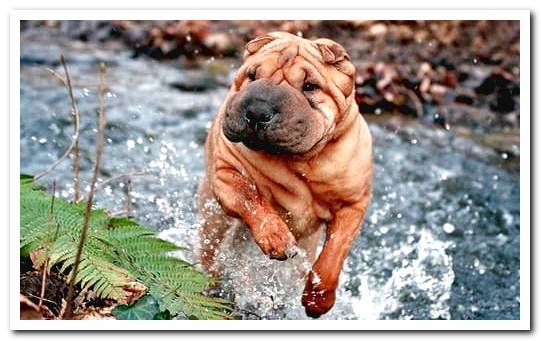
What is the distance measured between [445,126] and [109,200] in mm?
2086

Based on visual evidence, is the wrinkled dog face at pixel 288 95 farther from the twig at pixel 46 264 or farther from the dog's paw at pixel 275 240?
the twig at pixel 46 264

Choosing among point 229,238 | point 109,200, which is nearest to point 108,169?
point 109,200

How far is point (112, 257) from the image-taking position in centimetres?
246

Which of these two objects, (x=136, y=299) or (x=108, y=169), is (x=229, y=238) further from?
(x=108, y=169)

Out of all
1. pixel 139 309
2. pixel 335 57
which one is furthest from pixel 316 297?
pixel 335 57

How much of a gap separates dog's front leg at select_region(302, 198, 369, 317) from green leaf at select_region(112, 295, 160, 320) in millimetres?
473

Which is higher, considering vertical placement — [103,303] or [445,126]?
[103,303]

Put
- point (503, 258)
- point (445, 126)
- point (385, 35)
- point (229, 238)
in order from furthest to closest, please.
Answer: point (385, 35), point (445, 126), point (503, 258), point (229, 238)

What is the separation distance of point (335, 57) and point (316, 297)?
0.69 meters

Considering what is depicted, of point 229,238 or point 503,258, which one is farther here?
point 503,258

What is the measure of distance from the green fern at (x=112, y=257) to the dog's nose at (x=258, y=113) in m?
0.48
